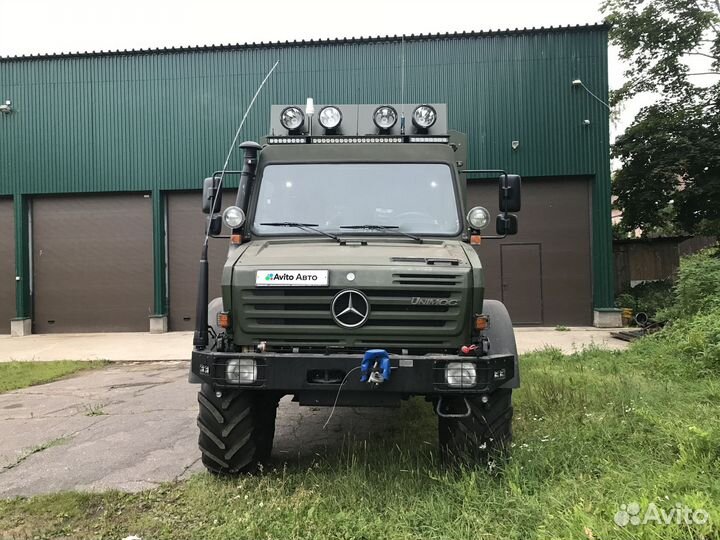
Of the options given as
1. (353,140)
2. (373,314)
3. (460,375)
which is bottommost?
(460,375)

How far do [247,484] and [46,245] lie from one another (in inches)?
614

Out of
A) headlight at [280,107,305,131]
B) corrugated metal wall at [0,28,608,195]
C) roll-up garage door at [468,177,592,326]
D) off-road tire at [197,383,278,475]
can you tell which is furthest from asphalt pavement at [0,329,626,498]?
roll-up garage door at [468,177,592,326]

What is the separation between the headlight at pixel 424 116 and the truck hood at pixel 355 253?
4.48ft

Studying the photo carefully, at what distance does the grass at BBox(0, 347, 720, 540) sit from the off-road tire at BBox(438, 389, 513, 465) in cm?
12

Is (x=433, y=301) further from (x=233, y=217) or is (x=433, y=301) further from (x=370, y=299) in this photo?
(x=233, y=217)

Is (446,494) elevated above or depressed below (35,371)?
above

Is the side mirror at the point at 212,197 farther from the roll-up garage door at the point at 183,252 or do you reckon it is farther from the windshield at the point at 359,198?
the roll-up garage door at the point at 183,252

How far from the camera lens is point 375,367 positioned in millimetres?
3453

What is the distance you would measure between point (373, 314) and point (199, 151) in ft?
45.4

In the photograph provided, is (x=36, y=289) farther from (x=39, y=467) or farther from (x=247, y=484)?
(x=247, y=484)

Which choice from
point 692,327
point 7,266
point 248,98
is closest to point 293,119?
point 692,327

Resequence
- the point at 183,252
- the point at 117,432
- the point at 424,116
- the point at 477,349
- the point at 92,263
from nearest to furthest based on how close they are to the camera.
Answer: the point at 477,349
the point at 424,116
the point at 117,432
the point at 183,252
the point at 92,263

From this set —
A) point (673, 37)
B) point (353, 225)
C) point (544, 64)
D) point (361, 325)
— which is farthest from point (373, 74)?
point (361, 325)

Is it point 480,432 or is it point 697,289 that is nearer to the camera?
point 480,432
